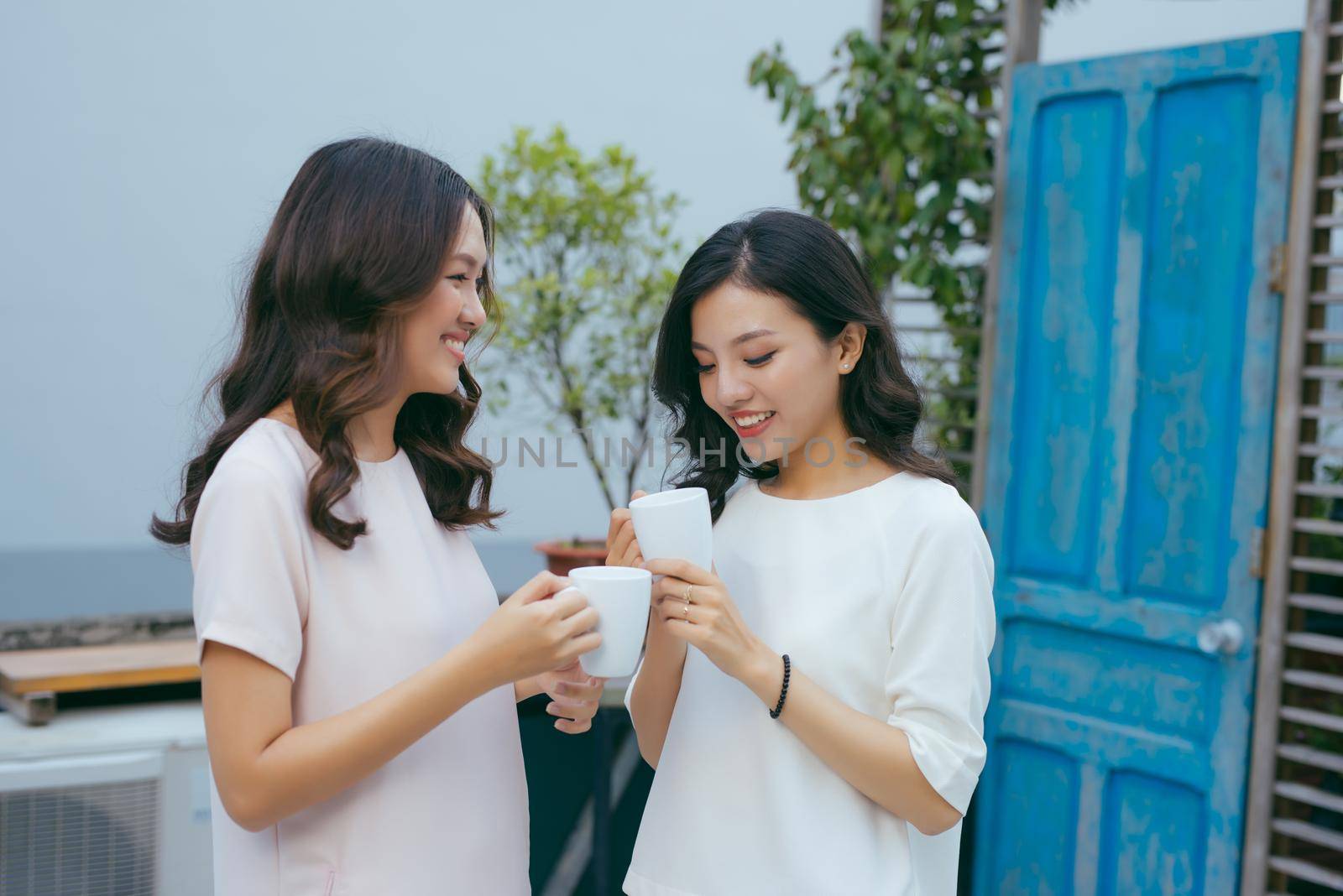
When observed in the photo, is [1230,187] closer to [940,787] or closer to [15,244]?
[940,787]

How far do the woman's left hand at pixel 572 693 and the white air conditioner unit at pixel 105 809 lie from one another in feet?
3.70

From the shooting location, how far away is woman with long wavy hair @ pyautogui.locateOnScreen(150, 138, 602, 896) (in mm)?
934

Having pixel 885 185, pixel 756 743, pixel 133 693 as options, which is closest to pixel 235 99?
pixel 133 693

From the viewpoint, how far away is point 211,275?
2816mm

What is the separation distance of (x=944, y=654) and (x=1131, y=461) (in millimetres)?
1583

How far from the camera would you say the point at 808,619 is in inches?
46.6

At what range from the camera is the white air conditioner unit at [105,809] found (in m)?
A: 1.89

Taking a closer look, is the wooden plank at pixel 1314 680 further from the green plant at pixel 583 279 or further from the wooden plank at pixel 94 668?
the wooden plank at pixel 94 668

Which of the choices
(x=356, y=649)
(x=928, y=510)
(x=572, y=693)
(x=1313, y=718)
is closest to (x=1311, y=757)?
(x=1313, y=718)

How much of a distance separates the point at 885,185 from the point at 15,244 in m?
2.14

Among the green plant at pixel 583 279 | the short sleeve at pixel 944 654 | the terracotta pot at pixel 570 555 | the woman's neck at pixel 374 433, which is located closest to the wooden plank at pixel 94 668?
the terracotta pot at pixel 570 555

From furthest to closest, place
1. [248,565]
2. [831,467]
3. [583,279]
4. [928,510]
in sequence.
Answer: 1. [583,279]
2. [831,467]
3. [928,510]
4. [248,565]

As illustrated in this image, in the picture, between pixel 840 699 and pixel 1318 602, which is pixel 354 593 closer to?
pixel 840 699

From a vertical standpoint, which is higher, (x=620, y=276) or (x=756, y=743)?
(x=620, y=276)
